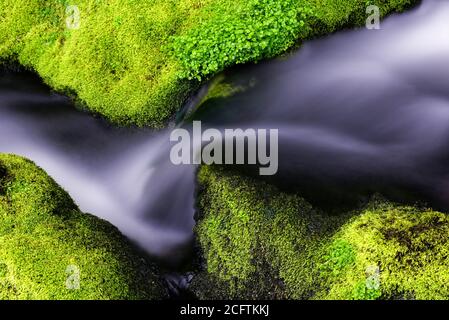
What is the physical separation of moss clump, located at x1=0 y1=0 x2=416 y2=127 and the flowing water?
11.4 inches

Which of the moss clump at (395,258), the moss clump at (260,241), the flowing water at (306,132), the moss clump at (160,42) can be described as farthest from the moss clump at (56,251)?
the moss clump at (395,258)

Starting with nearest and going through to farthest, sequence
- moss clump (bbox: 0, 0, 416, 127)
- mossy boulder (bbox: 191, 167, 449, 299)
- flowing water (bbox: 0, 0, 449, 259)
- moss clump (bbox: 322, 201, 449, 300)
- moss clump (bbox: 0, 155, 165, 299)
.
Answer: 1. moss clump (bbox: 322, 201, 449, 300)
2. mossy boulder (bbox: 191, 167, 449, 299)
3. moss clump (bbox: 0, 155, 165, 299)
4. flowing water (bbox: 0, 0, 449, 259)
5. moss clump (bbox: 0, 0, 416, 127)

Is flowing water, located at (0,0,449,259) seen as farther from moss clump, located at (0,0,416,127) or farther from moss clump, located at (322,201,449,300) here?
moss clump, located at (322,201,449,300)

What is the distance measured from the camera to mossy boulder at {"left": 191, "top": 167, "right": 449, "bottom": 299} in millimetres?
6148

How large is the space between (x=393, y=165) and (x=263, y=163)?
169 cm

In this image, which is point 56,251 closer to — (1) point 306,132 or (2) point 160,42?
(1) point 306,132

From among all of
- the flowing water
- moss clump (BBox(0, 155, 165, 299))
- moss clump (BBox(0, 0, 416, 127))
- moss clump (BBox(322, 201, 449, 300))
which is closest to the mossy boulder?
moss clump (BBox(322, 201, 449, 300))

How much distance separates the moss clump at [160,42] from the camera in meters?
8.52

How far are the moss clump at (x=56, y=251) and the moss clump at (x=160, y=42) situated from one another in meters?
2.00

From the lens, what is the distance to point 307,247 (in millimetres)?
6770

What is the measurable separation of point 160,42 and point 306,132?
280cm

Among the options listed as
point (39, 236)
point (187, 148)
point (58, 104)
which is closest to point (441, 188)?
point (187, 148)

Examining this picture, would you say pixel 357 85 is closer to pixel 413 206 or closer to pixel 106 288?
pixel 413 206

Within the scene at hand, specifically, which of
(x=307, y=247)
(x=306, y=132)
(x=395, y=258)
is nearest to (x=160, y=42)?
(x=306, y=132)
